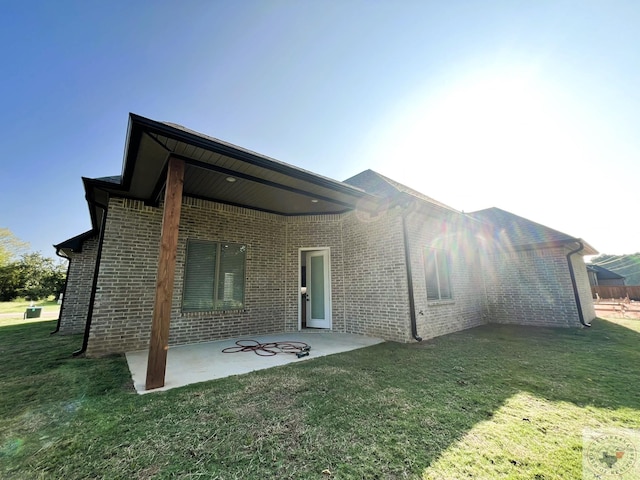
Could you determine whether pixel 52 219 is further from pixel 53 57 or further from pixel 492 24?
pixel 492 24

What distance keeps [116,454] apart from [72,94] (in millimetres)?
9854

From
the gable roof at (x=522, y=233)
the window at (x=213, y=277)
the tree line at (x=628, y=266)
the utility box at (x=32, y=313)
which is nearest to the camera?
the window at (x=213, y=277)

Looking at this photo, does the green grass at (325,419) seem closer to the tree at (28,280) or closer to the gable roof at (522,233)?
the gable roof at (522,233)

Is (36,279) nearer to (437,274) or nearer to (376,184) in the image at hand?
(376,184)

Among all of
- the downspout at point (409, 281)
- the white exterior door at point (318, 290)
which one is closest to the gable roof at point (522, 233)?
the downspout at point (409, 281)

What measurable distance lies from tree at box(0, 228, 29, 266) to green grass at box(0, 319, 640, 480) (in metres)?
36.1

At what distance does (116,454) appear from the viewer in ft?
6.23

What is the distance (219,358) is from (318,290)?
358 cm

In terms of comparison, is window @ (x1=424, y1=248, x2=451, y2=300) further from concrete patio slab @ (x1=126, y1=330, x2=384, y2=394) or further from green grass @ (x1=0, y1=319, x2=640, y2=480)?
green grass @ (x1=0, y1=319, x2=640, y2=480)

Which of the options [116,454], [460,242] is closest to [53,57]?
[116,454]

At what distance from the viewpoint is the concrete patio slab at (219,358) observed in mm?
3648

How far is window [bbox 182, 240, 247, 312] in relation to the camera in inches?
234

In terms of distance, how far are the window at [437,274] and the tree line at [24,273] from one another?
32.2 meters

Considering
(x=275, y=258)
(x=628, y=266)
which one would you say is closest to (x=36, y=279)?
(x=275, y=258)
